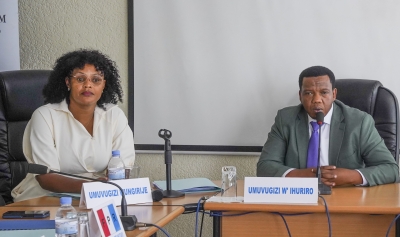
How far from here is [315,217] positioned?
7.18 ft

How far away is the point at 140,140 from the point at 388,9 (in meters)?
1.68

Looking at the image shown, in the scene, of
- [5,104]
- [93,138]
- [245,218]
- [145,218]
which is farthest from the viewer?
[5,104]

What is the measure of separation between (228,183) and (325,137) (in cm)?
69

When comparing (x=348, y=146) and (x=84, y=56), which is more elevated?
(x=84, y=56)

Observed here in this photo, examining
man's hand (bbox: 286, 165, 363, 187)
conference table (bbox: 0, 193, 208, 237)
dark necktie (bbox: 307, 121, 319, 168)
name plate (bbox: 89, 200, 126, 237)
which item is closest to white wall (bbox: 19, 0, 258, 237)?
dark necktie (bbox: 307, 121, 319, 168)

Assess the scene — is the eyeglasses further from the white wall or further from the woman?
the white wall

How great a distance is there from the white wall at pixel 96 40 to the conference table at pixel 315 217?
128 centimetres

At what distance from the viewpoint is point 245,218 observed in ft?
7.34

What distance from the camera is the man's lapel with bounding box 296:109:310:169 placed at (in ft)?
9.28

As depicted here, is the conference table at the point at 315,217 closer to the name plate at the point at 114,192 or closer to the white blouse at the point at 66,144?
the name plate at the point at 114,192

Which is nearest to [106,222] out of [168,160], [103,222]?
[103,222]

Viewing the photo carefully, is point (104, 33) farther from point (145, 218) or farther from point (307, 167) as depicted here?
point (145, 218)

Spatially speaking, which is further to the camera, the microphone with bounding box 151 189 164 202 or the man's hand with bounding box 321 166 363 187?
the man's hand with bounding box 321 166 363 187

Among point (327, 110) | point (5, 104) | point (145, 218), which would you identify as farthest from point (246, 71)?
point (145, 218)
